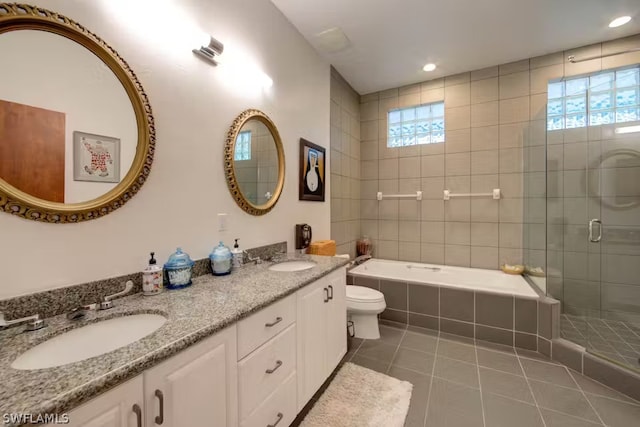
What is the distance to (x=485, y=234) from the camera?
301 cm

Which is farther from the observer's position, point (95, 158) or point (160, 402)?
point (95, 158)

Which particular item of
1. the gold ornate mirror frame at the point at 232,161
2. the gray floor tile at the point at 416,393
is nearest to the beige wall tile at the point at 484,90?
the gold ornate mirror frame at the point at 232,161

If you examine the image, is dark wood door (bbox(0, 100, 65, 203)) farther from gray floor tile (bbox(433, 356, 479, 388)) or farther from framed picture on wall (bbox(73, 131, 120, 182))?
gray floor tile (bbox(433, 356, 479, 388))

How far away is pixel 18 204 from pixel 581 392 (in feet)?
9.93

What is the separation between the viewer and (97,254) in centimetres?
105

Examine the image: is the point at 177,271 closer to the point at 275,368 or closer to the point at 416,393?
the point at 275,368

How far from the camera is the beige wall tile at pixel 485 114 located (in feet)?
9.72

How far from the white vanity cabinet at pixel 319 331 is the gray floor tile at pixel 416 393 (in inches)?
17.1

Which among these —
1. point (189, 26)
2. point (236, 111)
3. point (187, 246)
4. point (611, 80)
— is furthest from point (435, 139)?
point (187, 246)

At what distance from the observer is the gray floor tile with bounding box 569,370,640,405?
1.61 m

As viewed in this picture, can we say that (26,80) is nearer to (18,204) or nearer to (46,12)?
(46,12)

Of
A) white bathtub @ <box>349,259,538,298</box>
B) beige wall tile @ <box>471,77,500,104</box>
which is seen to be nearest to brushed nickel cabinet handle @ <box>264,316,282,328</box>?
white bathtub @ <box>349,259,538,298</box>

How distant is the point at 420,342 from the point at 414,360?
31 cm

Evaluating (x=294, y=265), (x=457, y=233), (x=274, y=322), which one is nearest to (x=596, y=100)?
(x=457, y=233)
